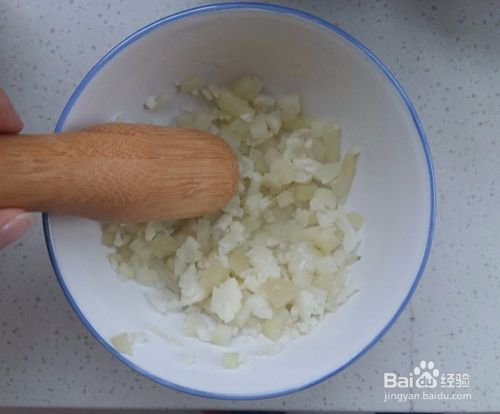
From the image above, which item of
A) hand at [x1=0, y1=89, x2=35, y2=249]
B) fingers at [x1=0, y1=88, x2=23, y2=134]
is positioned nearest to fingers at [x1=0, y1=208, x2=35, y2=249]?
hand at [x1=0, y1=89, x2=35, y2=249]

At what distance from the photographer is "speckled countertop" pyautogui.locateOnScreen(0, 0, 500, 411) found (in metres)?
1.01

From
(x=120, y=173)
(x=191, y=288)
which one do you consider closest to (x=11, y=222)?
(x=120, y=173)

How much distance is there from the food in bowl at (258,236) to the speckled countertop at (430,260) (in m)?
0.14

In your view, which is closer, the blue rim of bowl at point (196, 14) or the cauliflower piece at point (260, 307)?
the blue rim of bowl at point (196, 14)

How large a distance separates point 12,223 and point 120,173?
0.13m

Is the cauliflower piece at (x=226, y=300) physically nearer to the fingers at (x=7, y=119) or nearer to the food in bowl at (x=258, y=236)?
the food in bowl at (x=258, y=236)

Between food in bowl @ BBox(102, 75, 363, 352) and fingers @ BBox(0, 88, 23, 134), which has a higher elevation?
fingers @ BBox(0, 88, 23, 134)

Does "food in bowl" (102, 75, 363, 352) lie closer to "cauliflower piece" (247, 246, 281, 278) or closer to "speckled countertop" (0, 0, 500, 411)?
"cauliflower piece" (247, 246, 281, 278)

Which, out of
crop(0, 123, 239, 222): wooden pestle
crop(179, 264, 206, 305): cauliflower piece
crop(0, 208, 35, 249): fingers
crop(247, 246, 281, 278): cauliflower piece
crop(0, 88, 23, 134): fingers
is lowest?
crop(179, 264, 206, 305): cauliflower piece

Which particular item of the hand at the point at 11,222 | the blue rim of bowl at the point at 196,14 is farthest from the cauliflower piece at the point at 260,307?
the hand at the point at 11,222

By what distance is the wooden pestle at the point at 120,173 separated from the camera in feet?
2.50

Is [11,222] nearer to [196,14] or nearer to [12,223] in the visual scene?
[12,223]

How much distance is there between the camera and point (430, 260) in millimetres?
1015

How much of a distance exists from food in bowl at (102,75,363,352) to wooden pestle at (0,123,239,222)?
76 millimetres
